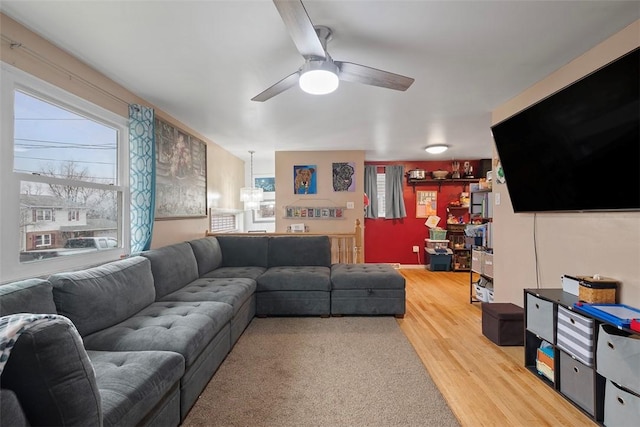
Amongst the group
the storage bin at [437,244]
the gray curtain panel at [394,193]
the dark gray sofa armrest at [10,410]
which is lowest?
the storage bin at [437,244]

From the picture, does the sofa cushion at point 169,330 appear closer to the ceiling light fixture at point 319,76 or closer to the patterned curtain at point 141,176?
the patterned curtain at point 141,176

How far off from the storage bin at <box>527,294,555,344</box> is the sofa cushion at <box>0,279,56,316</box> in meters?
3.06

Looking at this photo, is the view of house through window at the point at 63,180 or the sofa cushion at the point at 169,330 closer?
the sofa cushion at the point at 169,330

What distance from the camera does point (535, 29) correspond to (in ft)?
6.05

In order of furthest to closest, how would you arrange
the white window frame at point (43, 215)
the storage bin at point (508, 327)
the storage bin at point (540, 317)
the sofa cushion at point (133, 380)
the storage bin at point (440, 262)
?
the storage bin at point (440, 262) → the storage bin at point (508, 327) → the storage bin at point (540, 317) → the white window frame at point (43, 215) → the sofa cushion at point (133, 380)

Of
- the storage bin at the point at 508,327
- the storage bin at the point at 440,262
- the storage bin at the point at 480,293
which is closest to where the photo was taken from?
the storage bin at the point at 508,327

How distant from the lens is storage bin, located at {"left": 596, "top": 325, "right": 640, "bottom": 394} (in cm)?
150

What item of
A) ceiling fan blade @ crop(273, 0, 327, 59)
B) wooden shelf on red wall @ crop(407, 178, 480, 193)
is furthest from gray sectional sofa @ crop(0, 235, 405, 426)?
wooden shelf on red wall @ crop(407, 178, 480, 193)

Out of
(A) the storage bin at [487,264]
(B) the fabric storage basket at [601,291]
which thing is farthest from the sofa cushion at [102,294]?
(A) the storage bin at [487,264]

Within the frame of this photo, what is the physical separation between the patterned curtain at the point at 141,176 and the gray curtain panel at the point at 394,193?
187 inches

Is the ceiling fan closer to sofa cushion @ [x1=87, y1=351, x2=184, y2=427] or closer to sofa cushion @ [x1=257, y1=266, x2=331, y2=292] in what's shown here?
sofa cushion @ [x1=87, y1=351, x2=184, y2=427]

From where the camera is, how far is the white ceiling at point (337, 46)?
5.47ft

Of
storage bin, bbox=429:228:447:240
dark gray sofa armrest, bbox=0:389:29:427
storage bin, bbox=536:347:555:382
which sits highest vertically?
storage bin, bbox=429:228:447:240

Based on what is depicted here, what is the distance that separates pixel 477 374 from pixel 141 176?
322 cm
